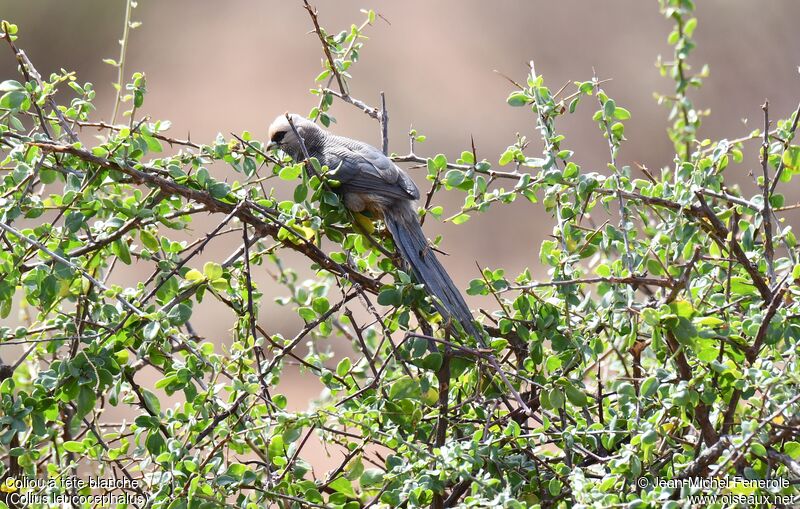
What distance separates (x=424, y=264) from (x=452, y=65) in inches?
414

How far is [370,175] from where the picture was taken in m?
3.50

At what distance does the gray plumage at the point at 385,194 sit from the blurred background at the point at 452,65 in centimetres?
564

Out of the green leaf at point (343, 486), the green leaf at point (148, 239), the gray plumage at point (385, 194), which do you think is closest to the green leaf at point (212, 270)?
the green leaf at point (148, 239)

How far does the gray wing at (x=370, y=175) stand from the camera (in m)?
3.38

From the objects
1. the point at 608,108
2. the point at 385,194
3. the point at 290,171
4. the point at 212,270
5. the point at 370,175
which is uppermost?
the point at 370,175

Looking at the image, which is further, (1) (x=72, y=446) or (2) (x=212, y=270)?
(2) (x=212, y=270)

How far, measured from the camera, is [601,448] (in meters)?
2.31

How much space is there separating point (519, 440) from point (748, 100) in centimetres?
1111

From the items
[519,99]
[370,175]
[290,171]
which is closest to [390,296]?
[290,171]

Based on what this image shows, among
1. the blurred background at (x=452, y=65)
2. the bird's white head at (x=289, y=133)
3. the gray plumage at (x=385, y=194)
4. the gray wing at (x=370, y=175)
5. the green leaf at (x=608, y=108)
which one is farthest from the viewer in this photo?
the blurred background at (x=452, y=65)

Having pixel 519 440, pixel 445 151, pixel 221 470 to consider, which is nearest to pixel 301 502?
pixel 221 470

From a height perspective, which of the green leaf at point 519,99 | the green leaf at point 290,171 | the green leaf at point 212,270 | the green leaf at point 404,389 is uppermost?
the green leaf at point 290,171

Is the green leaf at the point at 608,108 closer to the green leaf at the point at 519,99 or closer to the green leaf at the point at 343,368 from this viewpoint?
the green leaf at the point at 519,99

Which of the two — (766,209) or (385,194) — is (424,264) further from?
(766,209)
